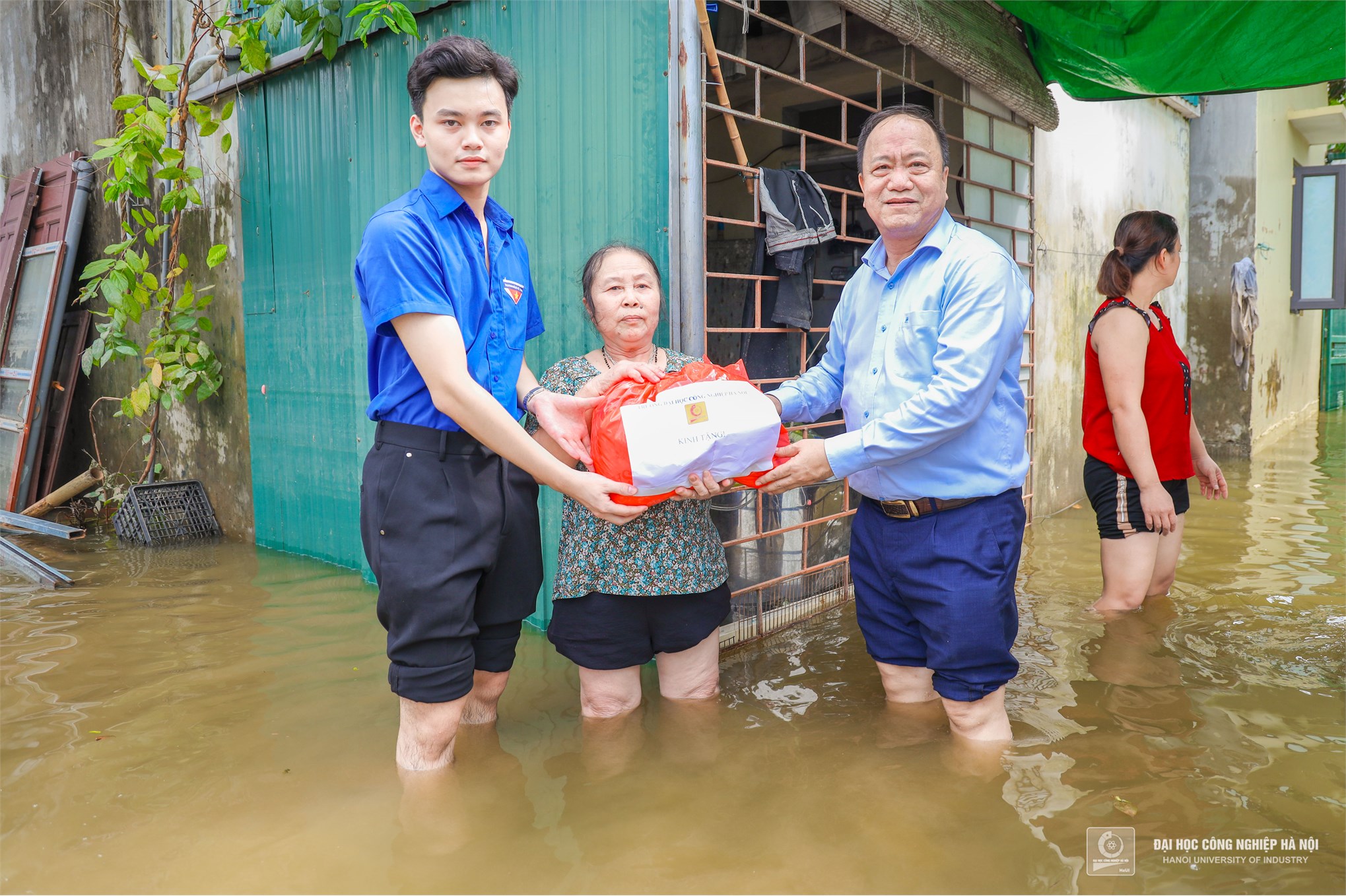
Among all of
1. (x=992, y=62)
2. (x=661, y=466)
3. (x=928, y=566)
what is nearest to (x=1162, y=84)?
(x=992, y=62)

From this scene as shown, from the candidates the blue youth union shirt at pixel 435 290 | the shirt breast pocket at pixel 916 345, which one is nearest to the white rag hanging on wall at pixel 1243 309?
the shirt breast pocket at pixel 916 345

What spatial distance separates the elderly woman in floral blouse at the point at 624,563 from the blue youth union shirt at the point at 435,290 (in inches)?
11.4

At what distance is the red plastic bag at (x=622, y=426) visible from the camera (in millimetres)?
2213

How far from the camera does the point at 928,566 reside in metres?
2.30

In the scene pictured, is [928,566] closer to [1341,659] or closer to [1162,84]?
[1341,659]

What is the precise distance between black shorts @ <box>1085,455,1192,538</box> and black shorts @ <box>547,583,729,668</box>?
1.72 metres

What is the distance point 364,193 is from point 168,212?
1.81 meters

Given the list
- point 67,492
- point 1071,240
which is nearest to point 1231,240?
point 1071,240

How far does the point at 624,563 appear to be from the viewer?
2.53m

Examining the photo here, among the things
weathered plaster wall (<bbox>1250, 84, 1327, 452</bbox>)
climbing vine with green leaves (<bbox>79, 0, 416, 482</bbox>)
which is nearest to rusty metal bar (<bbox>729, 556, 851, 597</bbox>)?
climbing vine with green leaves (<bbox>79, 0, 416, 482</bbox>)

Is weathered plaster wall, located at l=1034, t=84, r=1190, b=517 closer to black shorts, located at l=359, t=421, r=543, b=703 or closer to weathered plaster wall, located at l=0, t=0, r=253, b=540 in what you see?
black shorts, located at l=359, t=421, r=543, b=703

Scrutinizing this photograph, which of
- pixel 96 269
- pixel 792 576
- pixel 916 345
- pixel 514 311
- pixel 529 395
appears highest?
pixel 96 269

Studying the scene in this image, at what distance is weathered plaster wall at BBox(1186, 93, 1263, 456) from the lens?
324 inches

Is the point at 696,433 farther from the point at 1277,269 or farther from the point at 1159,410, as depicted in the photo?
the point at 1277,269
